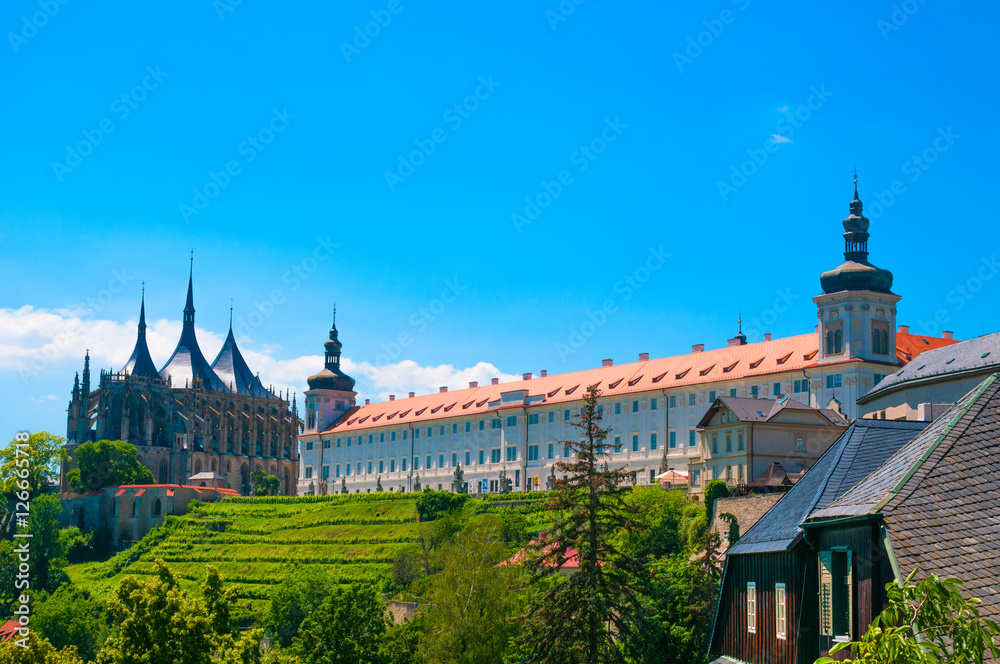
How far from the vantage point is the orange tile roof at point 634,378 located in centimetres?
8088

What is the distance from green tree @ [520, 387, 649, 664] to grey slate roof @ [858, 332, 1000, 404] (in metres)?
20.3

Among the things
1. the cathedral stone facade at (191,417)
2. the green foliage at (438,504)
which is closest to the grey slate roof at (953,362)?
the green foliage at (438,504)

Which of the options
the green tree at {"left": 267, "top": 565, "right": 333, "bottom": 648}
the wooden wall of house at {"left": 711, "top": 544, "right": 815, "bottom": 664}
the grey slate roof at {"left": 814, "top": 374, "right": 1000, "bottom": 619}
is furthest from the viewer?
the green tree at {"left": 267, "top": 565, "right": 333, "bottom": 648}

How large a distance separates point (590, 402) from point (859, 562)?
22.8 meters

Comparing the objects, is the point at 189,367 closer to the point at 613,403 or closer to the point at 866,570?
the point at 613,403

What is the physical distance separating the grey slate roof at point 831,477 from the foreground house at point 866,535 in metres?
0.02

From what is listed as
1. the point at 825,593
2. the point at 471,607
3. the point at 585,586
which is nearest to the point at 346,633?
the point at 471,607

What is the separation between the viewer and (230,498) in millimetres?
107688

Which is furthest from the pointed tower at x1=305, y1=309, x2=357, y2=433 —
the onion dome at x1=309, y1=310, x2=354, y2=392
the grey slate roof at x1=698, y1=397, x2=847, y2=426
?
the grey slate roof at x1=698, y1=397, x2=847, y2=426

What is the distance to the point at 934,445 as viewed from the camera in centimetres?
1319

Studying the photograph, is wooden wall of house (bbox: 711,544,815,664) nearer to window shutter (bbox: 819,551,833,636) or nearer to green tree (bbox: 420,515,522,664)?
window shutter (bbox: 819,551,833,636)

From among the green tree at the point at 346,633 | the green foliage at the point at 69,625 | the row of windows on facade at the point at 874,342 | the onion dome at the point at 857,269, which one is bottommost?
the green foliage at the point at 69,625

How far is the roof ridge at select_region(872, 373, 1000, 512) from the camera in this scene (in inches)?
498

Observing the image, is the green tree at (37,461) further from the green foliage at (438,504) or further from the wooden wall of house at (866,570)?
the wooden wall of house at (866,570)
